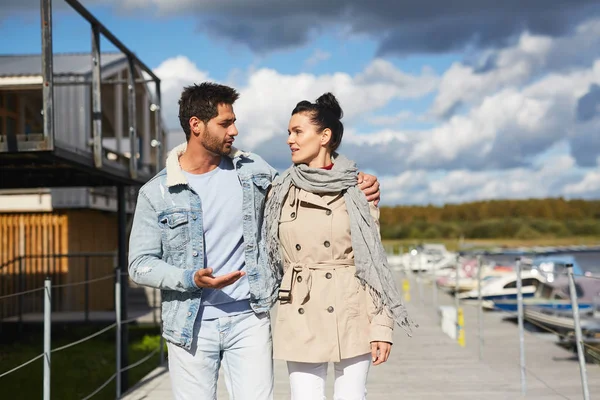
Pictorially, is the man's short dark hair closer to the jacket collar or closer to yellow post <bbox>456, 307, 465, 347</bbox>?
the jacket collar

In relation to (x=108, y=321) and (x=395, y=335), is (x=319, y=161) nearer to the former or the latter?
(x=395, y=335)

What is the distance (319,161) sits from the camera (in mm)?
3516

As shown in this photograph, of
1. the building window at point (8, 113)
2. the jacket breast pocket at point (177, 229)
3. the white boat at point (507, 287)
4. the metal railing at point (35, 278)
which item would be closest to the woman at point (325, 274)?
the jacket breast pocket at point (177, 229)

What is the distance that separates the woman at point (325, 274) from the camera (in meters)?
3.35

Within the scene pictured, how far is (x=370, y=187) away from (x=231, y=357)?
93cm

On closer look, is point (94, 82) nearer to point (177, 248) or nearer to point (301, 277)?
point (177, 248)

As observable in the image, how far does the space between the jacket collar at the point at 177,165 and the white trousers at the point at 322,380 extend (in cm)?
89

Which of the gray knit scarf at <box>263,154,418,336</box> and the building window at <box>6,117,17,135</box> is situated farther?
the building window at <box>6,117,17,135</box>

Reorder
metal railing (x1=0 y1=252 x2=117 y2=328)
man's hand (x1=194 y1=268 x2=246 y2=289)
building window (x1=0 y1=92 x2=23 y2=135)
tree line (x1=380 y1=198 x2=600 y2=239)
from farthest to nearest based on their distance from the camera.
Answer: tree line (x1=380 y1=198 x2=600 y2=239) → metal railing (x1=0 y1=252 x2=117 y2=328) → building window (x1=0 y1=92 x2=23 y2=135) → man's hand (x1=194 y1=268 x2=246 y2=289)

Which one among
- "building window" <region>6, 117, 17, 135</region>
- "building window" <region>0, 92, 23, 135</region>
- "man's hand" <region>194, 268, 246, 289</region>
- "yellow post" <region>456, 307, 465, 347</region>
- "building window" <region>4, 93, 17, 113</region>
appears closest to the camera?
"man's hand" <region>194, 268, 246, 289</region>

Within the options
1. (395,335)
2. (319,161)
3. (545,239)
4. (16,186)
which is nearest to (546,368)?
(395,335)

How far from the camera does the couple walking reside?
10.8 ft

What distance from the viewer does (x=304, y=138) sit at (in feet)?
11.4

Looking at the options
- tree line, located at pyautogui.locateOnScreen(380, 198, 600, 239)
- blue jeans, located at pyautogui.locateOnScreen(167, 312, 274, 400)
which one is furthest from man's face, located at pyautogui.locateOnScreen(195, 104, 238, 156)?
tree line, located at pyautogui.locateOnScreen(380, 198, 600, 239)
